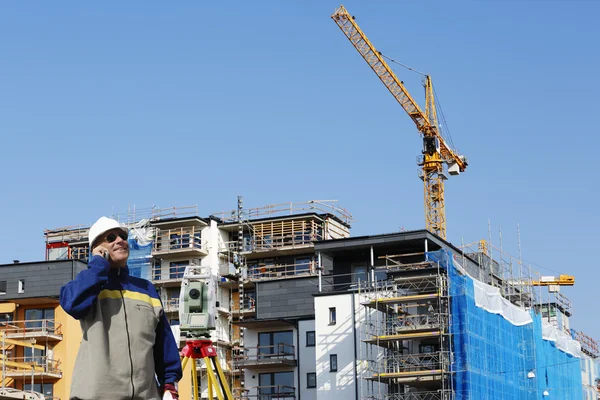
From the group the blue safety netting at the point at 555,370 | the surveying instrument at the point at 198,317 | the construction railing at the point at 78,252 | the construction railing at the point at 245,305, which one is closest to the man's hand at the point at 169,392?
the surveying instrument at the point at 198,317

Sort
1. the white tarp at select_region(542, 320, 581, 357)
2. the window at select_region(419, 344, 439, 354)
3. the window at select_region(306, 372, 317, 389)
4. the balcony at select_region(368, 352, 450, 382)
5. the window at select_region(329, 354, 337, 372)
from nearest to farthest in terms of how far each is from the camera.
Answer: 1. the balcony at select_region(368, 352, 450, 382)
2. the window at select_region(419, 344, 439, 354)
3. the window at select_region(329, 354, 337, 372)
4. the window at select_region(306, 372, 317, 389)
5. the white tarp at select_region(542, 320, 581, 357)

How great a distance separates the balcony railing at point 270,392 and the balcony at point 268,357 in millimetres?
1380

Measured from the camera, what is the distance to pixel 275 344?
6625 centimetres

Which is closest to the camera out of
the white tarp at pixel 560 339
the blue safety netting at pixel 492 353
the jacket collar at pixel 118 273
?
the jacket collar at pixel 118 273

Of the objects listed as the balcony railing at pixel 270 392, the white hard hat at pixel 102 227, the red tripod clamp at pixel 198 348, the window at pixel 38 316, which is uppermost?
the window at pixel 38 316

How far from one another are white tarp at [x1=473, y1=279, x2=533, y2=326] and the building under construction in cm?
11

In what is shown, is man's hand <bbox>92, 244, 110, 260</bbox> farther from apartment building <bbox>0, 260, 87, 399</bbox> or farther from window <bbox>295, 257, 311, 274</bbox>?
window <bbox>295, 257, 311, 274</bbox>

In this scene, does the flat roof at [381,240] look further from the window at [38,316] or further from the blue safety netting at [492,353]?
the window at [38,316]

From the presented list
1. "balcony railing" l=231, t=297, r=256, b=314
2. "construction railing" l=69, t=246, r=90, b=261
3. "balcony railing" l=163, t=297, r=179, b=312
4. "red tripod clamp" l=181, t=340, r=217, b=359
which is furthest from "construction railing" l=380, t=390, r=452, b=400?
"construction railing" l=69, t=246, r=90, b=261

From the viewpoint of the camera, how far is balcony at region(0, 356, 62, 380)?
58122 millimetres

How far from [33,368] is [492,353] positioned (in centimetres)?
2340

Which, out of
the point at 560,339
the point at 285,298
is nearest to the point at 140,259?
the point at 285,298

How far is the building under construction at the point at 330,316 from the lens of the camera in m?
53.1

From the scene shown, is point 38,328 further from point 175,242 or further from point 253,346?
point 175,242
